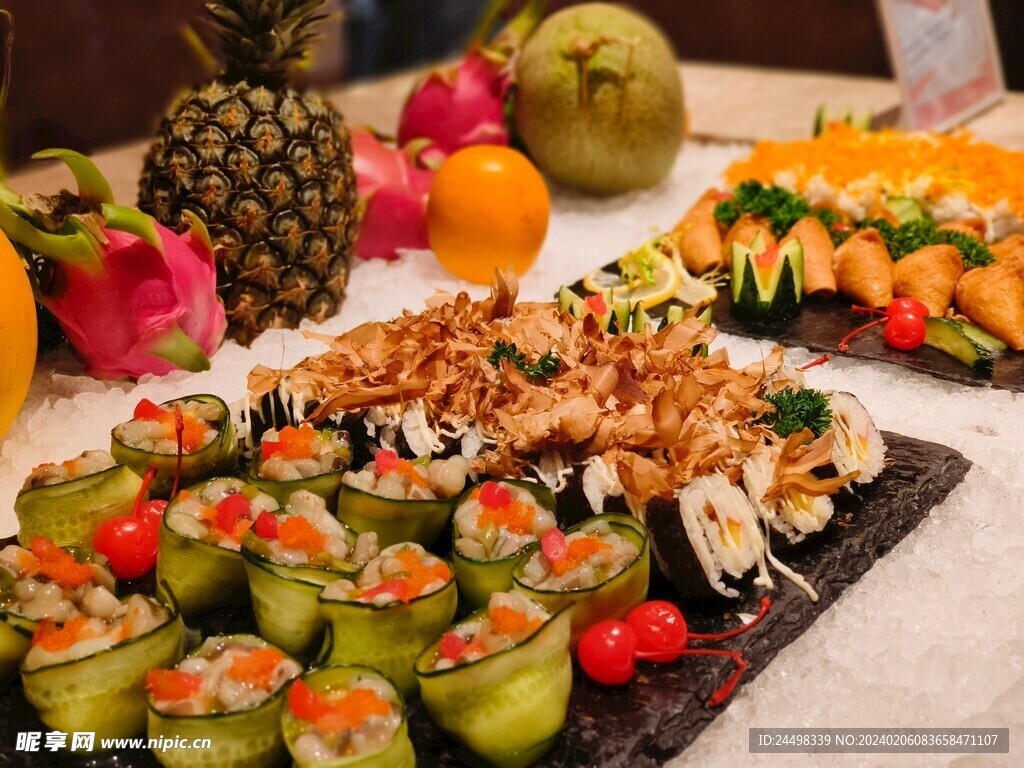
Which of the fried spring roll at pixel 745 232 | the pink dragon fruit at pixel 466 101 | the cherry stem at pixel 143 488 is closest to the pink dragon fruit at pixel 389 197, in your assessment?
the pink dragon fruit at pixel 466 101

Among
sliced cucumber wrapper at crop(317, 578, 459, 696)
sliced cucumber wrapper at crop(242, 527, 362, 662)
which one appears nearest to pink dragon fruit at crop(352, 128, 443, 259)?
sliced cucumber wrapper at crop(242, 527, 362, 662)

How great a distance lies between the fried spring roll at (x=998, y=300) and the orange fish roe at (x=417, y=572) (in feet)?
6.70

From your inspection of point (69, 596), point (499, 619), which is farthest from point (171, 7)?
point (499, 619)

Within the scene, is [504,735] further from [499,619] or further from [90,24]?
[90,24]

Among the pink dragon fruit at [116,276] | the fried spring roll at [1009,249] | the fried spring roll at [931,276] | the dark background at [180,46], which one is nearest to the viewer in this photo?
the pink dragon fruit at [116,276]

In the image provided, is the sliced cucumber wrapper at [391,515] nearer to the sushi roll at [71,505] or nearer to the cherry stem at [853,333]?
the sushi roll at [71,505]

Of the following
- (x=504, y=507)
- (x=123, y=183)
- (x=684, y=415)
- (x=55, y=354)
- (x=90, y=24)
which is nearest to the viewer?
(x=504, y=507)

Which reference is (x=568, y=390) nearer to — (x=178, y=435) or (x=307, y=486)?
(x=307, y=486)

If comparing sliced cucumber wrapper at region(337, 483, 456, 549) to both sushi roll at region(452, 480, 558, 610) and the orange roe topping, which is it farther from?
the orange roe topping

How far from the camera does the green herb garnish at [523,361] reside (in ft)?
7.60

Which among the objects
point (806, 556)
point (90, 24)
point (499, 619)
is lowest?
point (806, 556)

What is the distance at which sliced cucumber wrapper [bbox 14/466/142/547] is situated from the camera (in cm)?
205

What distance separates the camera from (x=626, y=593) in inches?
72.4

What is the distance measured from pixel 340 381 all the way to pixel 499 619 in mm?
911
